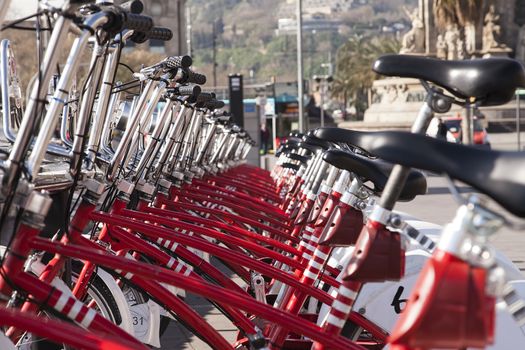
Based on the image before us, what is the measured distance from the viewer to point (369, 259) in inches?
120

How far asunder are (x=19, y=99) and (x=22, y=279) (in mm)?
2438

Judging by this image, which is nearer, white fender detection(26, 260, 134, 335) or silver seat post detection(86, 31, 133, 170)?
silver seat post detection(86, 31, 133, 170)

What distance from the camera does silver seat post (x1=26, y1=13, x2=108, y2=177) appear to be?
10.0ft

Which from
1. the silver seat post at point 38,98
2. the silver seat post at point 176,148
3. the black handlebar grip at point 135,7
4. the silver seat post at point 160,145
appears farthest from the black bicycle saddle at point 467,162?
the silver seat post at point 176,148

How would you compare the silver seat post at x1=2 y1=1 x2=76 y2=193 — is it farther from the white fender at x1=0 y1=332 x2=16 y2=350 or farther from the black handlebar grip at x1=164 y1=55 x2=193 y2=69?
the black handlebar grip at x1=164 y1=55 x2=193 y2=69

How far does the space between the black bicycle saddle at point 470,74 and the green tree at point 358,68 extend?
71544mm

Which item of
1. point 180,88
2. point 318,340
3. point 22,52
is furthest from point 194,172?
point 22,52

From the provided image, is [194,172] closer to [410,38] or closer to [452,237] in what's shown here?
[452,237]

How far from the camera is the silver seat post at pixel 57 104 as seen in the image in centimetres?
305

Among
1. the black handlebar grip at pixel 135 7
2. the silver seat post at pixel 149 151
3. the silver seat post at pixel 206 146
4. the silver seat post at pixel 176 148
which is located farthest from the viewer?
the silver seat post at pixel 206 146

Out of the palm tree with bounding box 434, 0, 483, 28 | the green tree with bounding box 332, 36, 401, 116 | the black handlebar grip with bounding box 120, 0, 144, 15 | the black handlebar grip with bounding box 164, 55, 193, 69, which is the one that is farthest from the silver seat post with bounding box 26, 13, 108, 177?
the green tree with bounding box 332, 36, 401, 116

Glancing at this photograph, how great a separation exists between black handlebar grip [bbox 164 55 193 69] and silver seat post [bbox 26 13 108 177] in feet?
6.73

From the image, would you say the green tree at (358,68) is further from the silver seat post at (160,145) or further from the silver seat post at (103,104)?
the silver seat post at (103,104)

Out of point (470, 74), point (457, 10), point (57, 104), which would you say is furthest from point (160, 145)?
point (457, 10)
